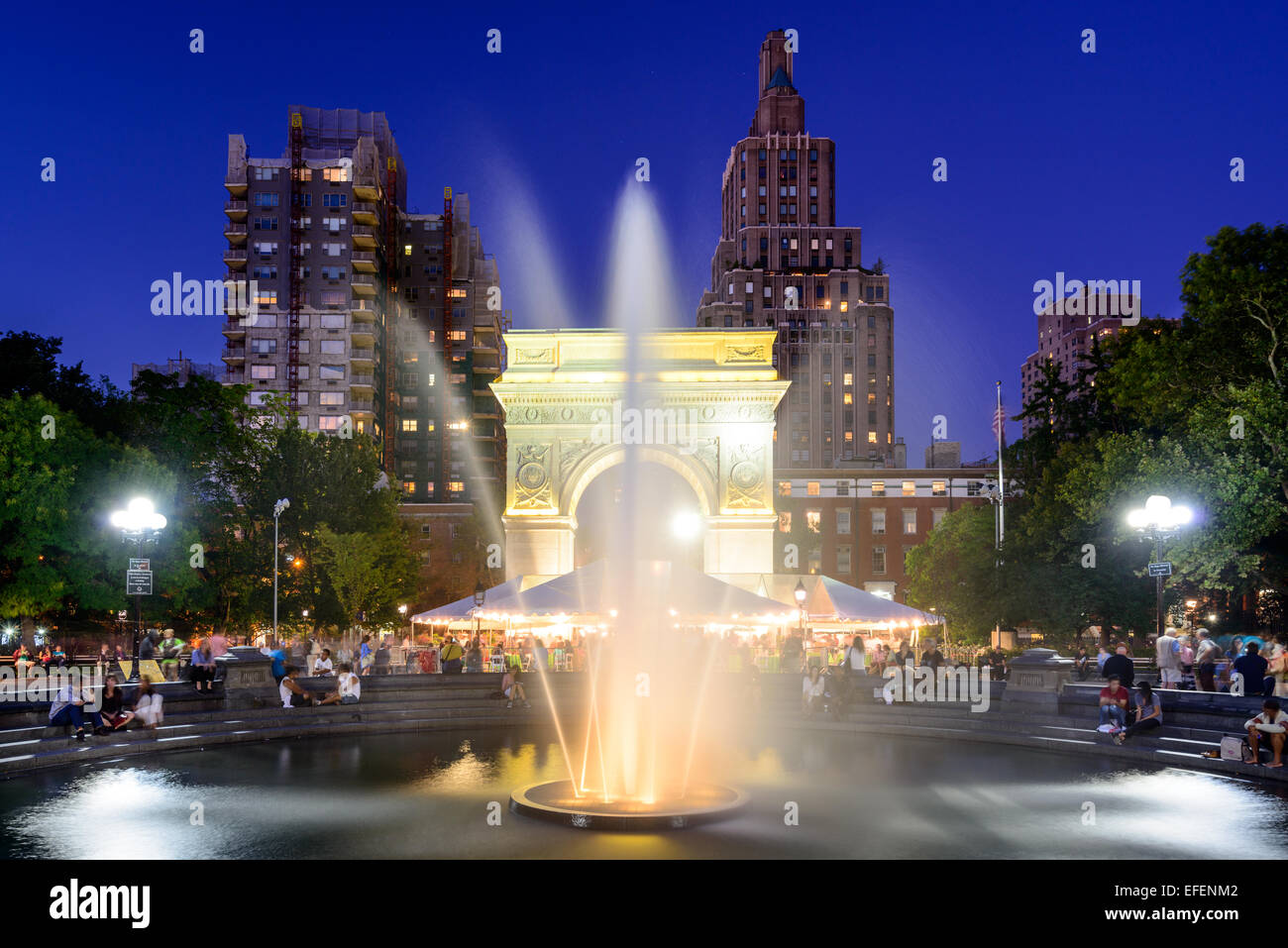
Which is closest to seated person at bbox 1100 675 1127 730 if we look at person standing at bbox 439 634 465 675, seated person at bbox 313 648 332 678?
person standing at bbox 439 634 465 675

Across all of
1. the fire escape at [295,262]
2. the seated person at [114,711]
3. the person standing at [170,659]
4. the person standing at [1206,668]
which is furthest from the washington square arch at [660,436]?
the fire escape at [295,262]

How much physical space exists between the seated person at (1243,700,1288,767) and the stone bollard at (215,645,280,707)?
19.3 metres

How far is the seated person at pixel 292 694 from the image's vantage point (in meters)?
24.0

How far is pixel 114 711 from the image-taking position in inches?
780

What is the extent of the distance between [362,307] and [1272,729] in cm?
8935

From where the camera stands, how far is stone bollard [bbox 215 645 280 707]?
77.8 ft

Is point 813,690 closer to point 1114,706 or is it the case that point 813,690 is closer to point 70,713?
point 1114,706

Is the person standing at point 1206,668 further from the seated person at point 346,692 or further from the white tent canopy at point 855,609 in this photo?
the seated person at point 346,692

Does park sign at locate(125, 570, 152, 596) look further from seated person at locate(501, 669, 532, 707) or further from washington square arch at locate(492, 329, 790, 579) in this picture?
washington square arch at locate(492, 329, 790, 579)

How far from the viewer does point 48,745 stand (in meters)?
18.4

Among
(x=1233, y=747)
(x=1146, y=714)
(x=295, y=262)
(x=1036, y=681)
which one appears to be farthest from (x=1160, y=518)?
(x=295, y=262)

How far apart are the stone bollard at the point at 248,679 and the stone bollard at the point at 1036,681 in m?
16.4
